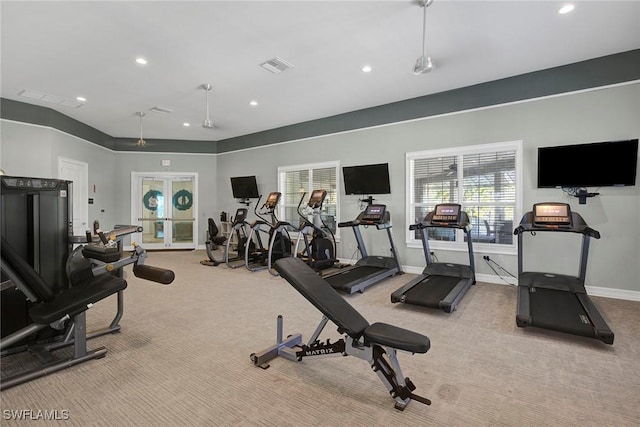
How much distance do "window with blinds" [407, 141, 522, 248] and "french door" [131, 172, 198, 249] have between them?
6.42 m

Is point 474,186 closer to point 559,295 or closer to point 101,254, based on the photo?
point 559,295

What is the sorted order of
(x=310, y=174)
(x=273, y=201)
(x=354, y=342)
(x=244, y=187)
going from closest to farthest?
(x=354, y=342) < (x=273, y=201) < (x=310, y=174) < (x=244, y=187)

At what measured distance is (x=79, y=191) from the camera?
279 inches

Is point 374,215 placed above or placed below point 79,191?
below

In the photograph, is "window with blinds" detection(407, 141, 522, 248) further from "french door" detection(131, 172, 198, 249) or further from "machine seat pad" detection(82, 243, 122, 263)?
"french door" detection(131, 172, 198, 249)

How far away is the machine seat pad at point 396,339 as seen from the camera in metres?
1.81

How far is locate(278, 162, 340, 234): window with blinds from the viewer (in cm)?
687

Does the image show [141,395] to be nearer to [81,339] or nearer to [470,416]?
[81,339]

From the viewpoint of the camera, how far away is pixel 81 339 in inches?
98.1

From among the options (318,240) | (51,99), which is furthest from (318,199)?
(51,99)

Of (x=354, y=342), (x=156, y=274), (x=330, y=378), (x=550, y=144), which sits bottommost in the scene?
(x=330, y=378)

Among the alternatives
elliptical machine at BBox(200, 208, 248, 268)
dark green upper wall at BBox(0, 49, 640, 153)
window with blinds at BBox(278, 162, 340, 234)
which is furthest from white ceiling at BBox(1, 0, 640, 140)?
elliptical machine at BBox(200, 208, 248, 268)

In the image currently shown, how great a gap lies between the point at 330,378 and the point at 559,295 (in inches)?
126

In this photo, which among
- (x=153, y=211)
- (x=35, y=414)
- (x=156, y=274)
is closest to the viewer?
(x=35, y=414)
